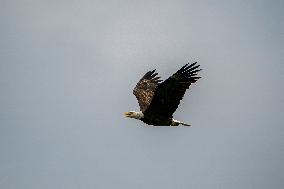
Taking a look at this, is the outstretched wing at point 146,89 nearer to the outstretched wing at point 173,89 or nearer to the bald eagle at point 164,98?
the bald eagle at point 164,98

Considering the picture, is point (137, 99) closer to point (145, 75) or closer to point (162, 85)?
point (145, 75)

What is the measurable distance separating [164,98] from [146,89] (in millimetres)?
4444

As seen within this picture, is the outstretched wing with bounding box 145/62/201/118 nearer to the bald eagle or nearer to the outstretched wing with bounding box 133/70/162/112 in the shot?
the bald eagle

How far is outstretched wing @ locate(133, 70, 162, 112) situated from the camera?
3212 cm

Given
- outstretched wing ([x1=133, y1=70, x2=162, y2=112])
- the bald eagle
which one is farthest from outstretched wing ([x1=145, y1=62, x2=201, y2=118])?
outstretched wing ([x1=133, y1=70, x2=162, y2=112])

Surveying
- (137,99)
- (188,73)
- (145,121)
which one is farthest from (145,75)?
(188,73)

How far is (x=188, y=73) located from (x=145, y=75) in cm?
625

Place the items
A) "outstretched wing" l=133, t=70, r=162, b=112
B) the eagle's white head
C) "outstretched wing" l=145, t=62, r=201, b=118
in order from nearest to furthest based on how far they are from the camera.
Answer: "outstretched wing" l=145, t=62, r=201, b=118, the eagle's white head, "outstretched wing" l=133, t=70, r=162, b=112

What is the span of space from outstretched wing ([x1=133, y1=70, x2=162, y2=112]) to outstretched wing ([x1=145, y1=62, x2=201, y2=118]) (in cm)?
238

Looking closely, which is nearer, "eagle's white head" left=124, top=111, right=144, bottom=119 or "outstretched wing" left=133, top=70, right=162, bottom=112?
"eagle's white head" left=124, top=111, right=144, bottom=119

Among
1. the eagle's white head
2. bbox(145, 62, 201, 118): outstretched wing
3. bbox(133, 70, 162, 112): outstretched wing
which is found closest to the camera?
bbox(145, 62, 201, 118): outstretched wing

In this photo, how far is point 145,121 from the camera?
99.9ft

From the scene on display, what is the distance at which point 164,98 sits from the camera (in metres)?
28.7

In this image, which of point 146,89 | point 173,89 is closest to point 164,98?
point 173,89
